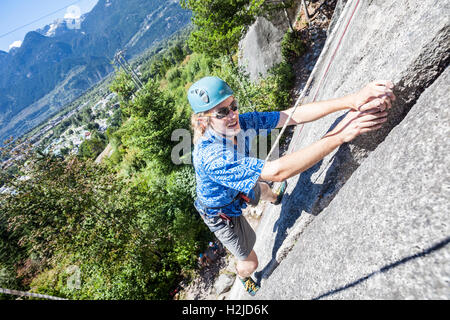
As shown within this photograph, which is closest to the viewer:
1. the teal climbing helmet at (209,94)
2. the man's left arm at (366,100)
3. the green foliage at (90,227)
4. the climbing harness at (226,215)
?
the man's left arm at (366,100)

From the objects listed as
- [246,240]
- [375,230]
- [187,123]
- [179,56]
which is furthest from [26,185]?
[179,56]

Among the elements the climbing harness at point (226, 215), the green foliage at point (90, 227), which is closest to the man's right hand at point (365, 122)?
the climbing harness at point (226, 215)

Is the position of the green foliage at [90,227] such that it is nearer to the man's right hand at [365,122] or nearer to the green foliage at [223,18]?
the man's right hand at [365,122]

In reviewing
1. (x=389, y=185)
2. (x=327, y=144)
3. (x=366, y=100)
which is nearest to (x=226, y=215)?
(x=327, y=144)

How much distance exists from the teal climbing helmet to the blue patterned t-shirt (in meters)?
0.35

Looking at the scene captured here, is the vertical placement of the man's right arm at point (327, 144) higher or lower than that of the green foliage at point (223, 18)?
lower

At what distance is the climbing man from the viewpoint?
2182mm

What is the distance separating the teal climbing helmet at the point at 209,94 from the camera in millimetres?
2887

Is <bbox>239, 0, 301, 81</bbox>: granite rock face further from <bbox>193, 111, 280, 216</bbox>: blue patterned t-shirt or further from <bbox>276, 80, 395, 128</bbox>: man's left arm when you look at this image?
<bbox>276, 80, 395, 128</bbox>: man's left arm

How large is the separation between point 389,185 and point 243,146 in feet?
8.83

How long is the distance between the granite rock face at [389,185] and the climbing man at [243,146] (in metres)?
0.33

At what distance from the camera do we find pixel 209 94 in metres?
2.88

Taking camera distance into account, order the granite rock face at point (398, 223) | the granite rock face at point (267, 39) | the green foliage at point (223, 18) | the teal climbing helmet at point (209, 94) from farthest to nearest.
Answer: the granite rock face at point (267, 39) → the green foliage at point (223, 18) → the teal climbing helmet at point (209, 94) → the granite rock face at point (398, 223)

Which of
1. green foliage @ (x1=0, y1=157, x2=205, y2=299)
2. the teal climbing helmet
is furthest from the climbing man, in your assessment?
green foliage @ (x1=0, y1=157, x2=205, y2=299)
